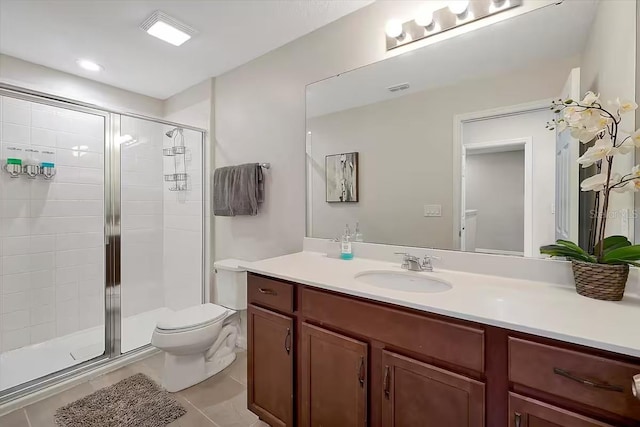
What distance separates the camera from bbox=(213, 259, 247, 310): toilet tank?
2.33 metres

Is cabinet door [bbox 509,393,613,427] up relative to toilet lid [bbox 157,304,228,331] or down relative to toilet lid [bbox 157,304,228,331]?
up

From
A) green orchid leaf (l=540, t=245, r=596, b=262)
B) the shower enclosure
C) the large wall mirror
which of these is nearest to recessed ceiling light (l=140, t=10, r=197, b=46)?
the shower enclosure

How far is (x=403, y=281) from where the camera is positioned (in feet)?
4.88

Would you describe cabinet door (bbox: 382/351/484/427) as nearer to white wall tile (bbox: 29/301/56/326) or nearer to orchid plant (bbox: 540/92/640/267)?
orchid plant (bbox: 540/92/640/267)

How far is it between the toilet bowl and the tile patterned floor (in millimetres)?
72

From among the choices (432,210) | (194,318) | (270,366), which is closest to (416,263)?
(432,210)

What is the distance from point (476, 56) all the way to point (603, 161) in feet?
2.38

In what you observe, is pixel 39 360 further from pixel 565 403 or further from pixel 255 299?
pixel 565 403

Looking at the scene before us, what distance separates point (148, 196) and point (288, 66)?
1.98 metres

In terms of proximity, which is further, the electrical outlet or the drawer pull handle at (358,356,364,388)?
the electrical outlet

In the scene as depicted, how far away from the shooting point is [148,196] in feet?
10.1

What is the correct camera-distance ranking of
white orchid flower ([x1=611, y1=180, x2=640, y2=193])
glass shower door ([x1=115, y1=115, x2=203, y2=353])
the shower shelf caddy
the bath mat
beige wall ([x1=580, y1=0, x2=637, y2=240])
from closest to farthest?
white orchid flower ([x1=611, y1=180, x2=640, y2=193]) → beige wall ([x1=580, y1=0, x2=637, y2=240]) → the bath mat → glass shower door ([x1=115, y1=115, x2=203, y2=353]) → the shower shelf caddy

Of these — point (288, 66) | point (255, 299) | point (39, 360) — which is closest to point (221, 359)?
point (255, 299)

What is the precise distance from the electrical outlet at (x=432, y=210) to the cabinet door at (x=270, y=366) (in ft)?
2.92
